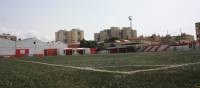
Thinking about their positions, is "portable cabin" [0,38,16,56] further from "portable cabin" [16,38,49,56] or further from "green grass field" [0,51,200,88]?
"green grass field" [0,51,200,88]

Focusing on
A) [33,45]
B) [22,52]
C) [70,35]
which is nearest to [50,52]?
[33,45]

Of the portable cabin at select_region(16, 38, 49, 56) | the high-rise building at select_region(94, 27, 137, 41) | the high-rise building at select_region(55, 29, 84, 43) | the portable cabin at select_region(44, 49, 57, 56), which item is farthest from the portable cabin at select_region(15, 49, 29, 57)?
the high-rise building at select_region(55, 29, 84, 43)

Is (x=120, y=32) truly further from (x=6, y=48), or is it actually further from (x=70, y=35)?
(x=6, y=48)

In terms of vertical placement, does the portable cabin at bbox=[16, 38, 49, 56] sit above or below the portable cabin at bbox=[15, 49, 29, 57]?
above

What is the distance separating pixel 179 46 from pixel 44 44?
43.4 m

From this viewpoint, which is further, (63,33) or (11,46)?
(63,33)

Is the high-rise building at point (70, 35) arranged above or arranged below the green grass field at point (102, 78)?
above

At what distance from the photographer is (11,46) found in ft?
209

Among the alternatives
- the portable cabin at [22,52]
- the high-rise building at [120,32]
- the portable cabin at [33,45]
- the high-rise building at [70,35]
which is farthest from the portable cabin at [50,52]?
the high-rise building at [70,35]

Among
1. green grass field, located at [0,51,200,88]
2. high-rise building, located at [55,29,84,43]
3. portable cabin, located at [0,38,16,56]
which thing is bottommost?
green grass field, located at [0,51,200,88]

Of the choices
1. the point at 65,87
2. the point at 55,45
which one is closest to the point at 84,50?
the point at 55,45

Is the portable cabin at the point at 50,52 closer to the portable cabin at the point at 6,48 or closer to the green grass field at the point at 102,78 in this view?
the portable cabin at the point at 6,48

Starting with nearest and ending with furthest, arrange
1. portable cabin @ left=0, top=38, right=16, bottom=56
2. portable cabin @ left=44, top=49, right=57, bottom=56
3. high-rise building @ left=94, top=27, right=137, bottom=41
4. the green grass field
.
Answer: the green grass field < portable cabin @ left=0, top=38, right=16, bottom=56 < portable cabin @ left=44, top=49, right=57, bottom=56 < high-rise building @ left=94, top=27, right=137, bottom=41

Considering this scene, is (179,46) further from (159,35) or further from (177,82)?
(159,35)
